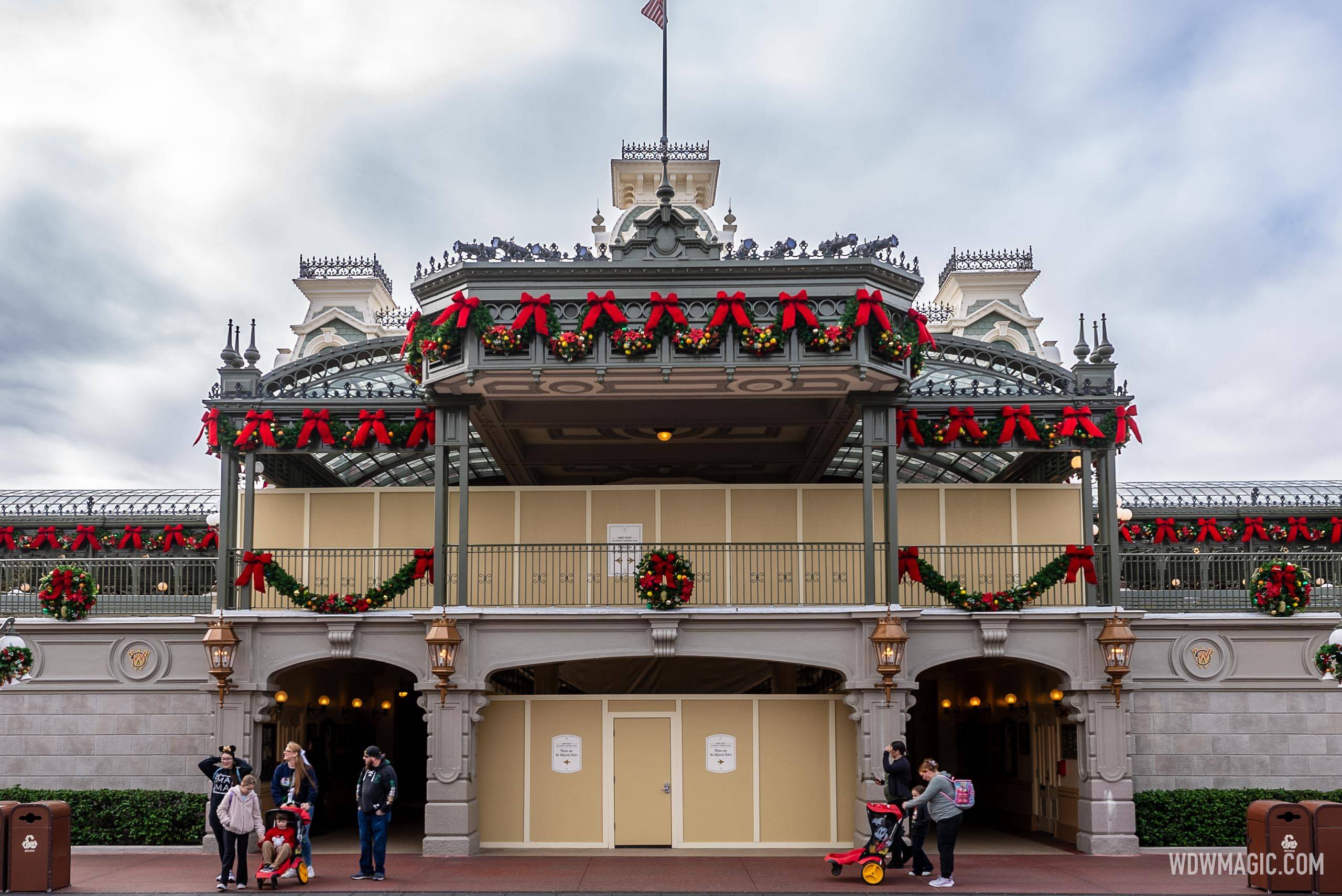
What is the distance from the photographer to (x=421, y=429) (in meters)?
18.7

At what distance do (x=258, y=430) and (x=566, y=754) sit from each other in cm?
689

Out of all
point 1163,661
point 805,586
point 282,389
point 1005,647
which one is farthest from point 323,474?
point 1163,661

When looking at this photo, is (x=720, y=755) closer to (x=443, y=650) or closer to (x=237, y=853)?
(x=443, y=650)

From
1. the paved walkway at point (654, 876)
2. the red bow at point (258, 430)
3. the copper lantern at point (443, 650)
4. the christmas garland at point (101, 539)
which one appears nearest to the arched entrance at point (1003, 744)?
the paved walkway at point (654, 876)

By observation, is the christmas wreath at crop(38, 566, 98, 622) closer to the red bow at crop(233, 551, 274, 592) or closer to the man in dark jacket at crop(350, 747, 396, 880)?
the red bow at crop(233, 551, 274, 592)

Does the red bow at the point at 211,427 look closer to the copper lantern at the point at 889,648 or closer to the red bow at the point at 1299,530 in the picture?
the copper lantern at the point at 889,648

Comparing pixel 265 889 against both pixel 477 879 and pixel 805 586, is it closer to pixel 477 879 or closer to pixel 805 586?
pixel 477 879

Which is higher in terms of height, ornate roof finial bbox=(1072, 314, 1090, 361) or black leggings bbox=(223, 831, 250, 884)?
ornate roof finial bbox=(1072, 314, 1090, 361)

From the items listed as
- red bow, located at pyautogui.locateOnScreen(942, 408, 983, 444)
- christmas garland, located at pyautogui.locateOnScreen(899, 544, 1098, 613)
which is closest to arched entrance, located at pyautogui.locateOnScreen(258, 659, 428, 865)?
christmas garland, located at pyautogui.locateOnScreen(899, 544, 1098, 613)

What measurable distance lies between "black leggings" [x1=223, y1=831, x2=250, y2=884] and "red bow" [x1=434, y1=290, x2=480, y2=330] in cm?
730

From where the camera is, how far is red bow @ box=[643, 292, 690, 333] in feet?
56.3

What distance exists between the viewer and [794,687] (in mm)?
21984

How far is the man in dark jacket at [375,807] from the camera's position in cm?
1498

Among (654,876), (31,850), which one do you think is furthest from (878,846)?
(31,850)
